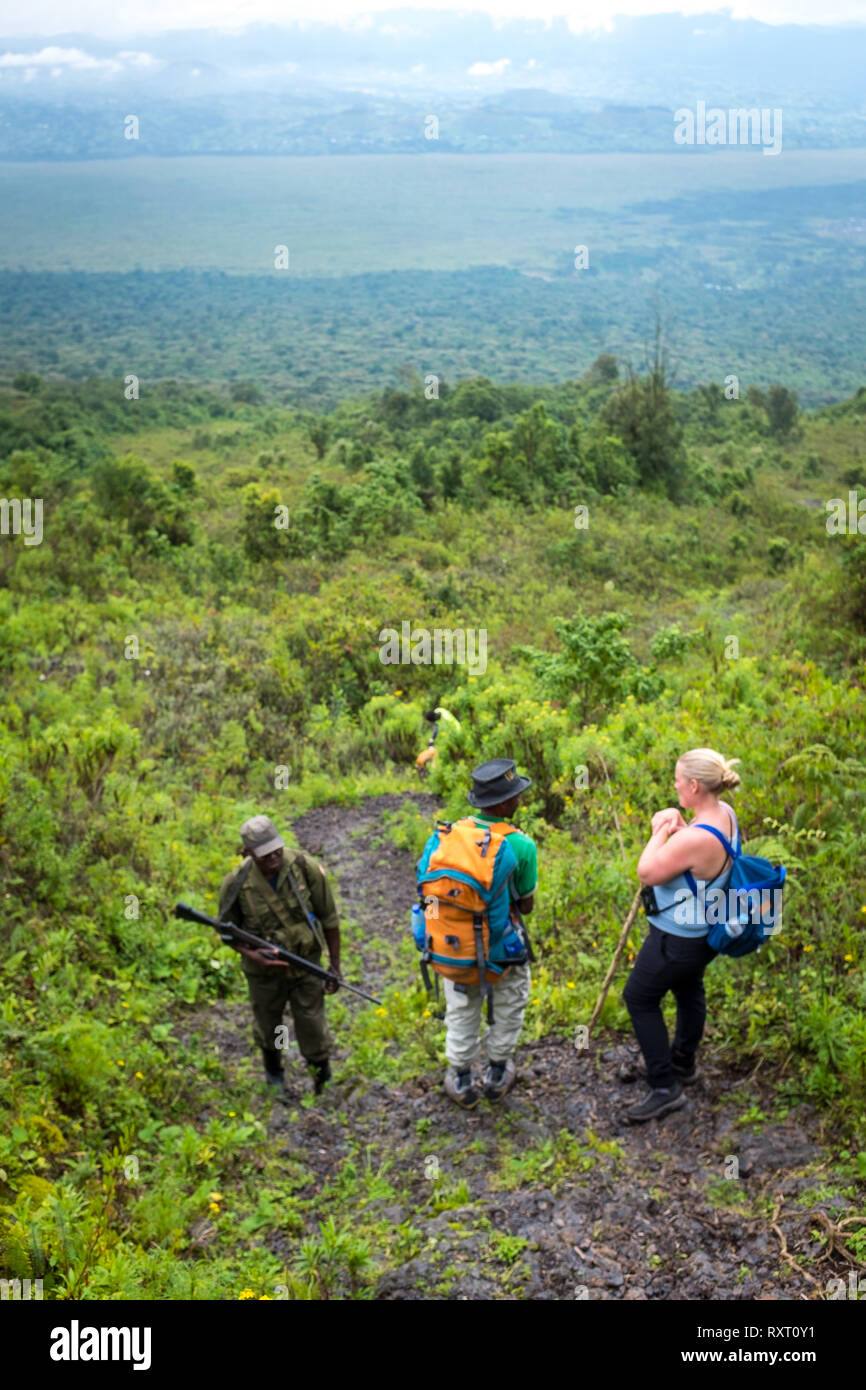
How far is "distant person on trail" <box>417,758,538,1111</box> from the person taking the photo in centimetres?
479

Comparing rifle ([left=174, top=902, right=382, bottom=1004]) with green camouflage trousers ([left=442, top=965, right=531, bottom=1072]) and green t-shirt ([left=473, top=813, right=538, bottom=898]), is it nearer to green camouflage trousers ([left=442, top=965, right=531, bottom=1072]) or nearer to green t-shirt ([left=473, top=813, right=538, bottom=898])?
green camouflage trousers ([left=442, top=965, right=531, bottom=1072])

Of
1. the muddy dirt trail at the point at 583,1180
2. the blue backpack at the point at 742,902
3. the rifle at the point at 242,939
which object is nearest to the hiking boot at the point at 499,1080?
the muddy dirt trail at the point at 583,1180

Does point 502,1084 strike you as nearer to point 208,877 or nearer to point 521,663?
point 208,877

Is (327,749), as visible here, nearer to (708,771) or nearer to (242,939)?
(242,939)

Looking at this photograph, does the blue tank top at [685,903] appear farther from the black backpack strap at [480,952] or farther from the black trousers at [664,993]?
the black backpack strap at [480,952]

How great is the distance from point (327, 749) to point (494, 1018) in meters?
7.32

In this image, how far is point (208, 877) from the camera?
8.27m

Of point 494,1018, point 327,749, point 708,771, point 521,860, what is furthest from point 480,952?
point 327,749

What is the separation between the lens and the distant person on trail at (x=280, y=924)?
5246mm

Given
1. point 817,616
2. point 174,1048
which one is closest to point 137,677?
point 174,1048

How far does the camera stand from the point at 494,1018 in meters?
5.27

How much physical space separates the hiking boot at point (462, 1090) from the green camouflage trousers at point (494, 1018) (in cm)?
8

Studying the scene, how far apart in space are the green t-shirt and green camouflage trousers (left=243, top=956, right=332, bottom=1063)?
→ 4.45ft
